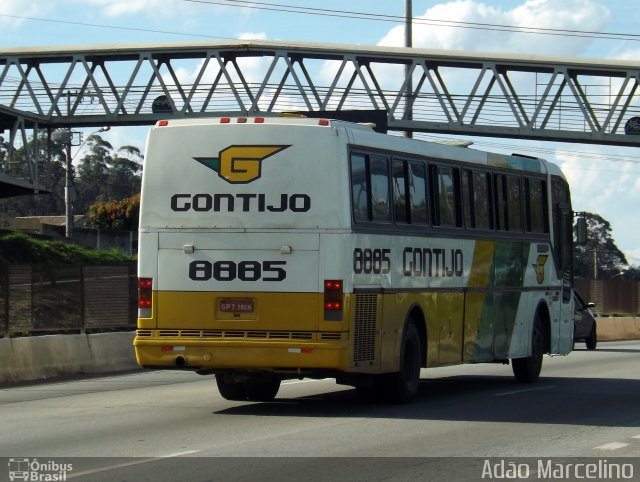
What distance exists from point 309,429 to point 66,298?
1128 cm

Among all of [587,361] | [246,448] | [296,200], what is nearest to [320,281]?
[296,200]

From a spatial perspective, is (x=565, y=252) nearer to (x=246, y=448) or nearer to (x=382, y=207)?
(x=382, y=207)

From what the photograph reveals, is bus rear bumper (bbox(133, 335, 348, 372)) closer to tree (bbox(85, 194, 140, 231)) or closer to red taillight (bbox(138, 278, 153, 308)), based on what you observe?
red taillight (bbox(138, 278, 153, 308))

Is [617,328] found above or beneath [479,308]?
beneath

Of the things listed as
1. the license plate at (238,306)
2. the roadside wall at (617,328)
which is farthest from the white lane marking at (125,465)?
the roadside wall at (617,328)

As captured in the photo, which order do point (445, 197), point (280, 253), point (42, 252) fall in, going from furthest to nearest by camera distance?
point (42, 252), point (445, 197), point (280, 253)

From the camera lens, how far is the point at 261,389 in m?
16.5

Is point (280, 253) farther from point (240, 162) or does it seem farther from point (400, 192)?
point (400, 192)

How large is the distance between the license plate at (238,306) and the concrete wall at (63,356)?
664cm


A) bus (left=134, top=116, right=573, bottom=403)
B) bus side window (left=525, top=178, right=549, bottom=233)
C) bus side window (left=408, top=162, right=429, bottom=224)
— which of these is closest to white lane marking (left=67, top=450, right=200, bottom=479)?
bus (left=134, top=116, right=573, bottom=403)

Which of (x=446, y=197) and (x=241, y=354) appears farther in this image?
(x=446, y=197)

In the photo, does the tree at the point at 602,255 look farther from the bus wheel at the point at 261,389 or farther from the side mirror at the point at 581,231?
the bus wheel at the point at 261,389

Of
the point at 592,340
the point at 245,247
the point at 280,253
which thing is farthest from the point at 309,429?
the point at 592,340

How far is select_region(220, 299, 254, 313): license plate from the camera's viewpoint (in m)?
14.4
